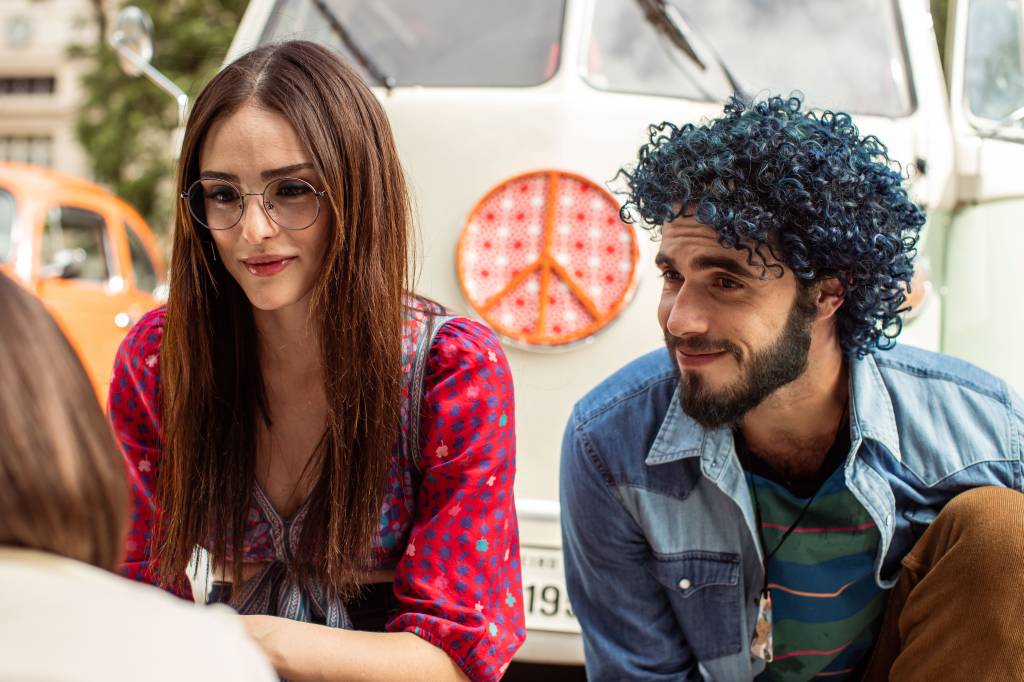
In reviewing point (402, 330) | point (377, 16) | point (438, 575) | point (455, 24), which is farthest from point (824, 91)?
point (438, 575)

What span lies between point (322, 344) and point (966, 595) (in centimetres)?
123

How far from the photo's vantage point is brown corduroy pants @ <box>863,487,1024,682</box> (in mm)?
1959

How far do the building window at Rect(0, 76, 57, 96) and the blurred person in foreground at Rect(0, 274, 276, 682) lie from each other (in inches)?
1494

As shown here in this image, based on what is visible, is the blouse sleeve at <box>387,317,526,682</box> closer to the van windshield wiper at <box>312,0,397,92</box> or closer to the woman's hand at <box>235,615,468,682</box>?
the woman's hand at <box>235,615,468,682</box>

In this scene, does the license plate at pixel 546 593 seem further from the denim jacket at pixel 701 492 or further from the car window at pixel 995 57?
the car window at pixel 995 57

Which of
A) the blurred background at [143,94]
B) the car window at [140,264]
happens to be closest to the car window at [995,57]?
the car window at [140,264]

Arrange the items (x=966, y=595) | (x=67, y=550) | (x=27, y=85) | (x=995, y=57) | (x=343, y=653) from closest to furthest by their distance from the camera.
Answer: (x=67, y=550) → (x=343, y=653) → (x=966, y=595) → (x=995, y=57) → (x=27, y=85)

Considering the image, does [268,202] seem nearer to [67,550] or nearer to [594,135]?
[67,550]

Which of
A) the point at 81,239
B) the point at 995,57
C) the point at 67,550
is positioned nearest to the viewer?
the point at 67,550

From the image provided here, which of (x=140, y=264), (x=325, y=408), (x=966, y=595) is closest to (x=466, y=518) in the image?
(x=325, y=408)

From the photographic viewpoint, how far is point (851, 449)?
222cm

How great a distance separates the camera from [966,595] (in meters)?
2.01

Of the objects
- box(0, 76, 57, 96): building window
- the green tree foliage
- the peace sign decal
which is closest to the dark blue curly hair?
the peace sign decal

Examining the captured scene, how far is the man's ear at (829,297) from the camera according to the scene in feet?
7.47
